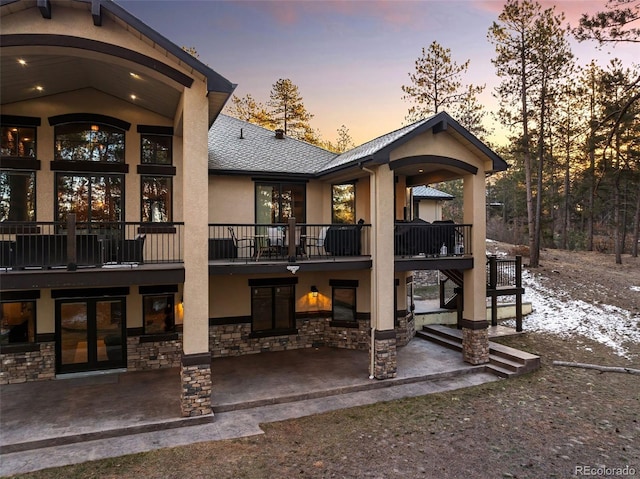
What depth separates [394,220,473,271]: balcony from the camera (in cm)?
1119

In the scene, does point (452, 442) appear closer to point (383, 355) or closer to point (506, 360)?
point (383, 355)

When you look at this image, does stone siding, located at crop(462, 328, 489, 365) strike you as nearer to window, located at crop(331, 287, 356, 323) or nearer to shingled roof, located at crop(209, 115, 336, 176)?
window, located at crop(331, 287, 356, 323)

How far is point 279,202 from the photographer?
13.0m

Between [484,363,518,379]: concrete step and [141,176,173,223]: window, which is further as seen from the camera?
[141,176,173,223]: window

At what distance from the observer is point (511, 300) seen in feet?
59.0

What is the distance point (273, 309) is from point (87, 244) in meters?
Answer: 6.26

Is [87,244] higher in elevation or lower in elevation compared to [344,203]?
lower

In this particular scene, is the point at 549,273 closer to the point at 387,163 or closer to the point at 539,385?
the point at 539,385

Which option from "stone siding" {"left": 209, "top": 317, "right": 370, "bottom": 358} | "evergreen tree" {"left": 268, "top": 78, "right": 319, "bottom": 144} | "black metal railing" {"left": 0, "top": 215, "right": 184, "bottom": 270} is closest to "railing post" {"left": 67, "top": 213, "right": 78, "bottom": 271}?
"black metal railing" {"left": 0, "top": 215, "right": 184, "bottom": 270}

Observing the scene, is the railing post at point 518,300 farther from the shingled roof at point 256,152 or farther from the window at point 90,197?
the window at point 90,197

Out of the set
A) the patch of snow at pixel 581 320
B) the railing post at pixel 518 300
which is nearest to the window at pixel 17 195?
the railing post at pixel 518 300
